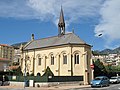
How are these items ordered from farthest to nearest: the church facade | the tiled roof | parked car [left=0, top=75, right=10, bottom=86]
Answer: the tiled roof, the church facade, parked car [left=0, top=75, right=10, bottom=86]

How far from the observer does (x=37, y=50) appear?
61438mm

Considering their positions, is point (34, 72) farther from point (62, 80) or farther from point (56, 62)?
point (62, 80)

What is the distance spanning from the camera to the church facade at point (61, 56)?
173 feet

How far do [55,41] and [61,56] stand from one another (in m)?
6.34

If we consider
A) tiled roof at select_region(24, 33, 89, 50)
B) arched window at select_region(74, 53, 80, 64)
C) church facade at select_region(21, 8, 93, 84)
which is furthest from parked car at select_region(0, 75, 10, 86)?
arched window at select_region(74, 53, 80, 64)

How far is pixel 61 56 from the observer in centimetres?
5484

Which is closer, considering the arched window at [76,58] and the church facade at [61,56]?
the church facade at [61,56]

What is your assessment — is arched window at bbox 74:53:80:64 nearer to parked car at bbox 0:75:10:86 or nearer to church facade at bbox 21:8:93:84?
church facade at bbox 21:8:93:84

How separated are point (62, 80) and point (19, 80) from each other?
28.4 ft

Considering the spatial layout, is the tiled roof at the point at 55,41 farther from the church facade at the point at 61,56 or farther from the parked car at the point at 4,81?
the parked car at the point at 4,81

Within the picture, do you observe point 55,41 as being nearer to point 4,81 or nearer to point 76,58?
point 76,58

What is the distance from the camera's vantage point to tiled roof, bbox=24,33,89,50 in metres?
55.3

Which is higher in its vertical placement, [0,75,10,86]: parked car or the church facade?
the church facade

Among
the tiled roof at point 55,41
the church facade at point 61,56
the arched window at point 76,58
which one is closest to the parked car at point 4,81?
the church facade at point 61,56
